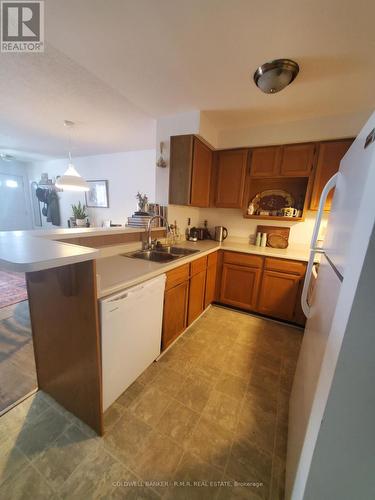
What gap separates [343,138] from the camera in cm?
208

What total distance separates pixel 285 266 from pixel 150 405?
191cm

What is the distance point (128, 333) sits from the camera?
4.14 ft

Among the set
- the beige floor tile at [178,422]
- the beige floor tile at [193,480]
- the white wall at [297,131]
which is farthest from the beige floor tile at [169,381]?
the white wall at [297,131]

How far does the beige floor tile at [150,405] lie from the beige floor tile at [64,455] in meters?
0.26

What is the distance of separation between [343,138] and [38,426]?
11.8ft

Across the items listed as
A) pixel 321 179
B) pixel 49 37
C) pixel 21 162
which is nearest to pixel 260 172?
pixel 321 179

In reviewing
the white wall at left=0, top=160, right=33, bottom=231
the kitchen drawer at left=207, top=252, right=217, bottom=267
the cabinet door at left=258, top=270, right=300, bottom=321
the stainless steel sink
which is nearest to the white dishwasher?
the stainless steel sink

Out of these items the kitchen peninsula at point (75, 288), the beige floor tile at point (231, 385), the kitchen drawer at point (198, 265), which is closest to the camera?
the kitchen peninsula at point (75, 288)

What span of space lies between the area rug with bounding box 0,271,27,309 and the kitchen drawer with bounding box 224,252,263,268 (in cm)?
285

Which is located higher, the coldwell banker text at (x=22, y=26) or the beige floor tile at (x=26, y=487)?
the coldwell banker text at (x=22, y=26)

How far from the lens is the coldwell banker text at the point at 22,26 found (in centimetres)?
110

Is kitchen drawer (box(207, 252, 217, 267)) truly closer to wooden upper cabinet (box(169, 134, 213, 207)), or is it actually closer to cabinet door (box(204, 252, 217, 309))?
cabinet door (box(204, 252, 217, 309))

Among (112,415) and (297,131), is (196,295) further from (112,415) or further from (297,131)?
(297,131)

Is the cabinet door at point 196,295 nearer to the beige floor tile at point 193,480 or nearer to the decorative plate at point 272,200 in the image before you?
the beige floor tile at point 193,480
